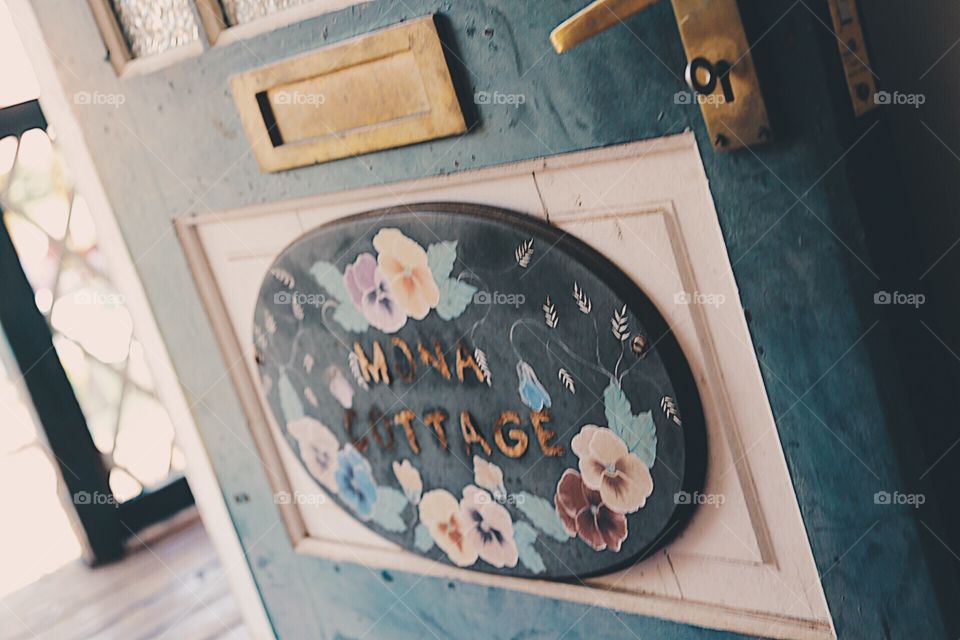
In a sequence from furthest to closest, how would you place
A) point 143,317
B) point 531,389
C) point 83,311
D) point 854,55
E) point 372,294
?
point 83,311, point 143,317, point 372,294, point 531,389, point 854,55

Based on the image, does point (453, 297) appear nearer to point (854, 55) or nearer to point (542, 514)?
point (542, 514)

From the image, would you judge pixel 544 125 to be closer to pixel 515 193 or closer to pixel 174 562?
pixel 515 193

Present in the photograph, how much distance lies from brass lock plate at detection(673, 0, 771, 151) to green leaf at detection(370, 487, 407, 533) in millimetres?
674

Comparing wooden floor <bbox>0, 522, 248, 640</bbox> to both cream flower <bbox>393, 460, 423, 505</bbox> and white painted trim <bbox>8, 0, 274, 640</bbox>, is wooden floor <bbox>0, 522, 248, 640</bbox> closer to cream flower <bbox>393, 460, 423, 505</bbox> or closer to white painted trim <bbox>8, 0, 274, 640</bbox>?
white painted trim <bbox>8, 0, 274, 640</bbox>

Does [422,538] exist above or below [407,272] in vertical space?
below

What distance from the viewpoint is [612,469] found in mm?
993

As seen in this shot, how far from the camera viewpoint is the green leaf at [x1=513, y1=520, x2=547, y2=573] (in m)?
1.10

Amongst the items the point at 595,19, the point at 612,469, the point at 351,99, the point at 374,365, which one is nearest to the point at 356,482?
the point at 374,365

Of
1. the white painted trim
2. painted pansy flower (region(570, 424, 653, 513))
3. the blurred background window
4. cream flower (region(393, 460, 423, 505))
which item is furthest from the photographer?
the blurred background window

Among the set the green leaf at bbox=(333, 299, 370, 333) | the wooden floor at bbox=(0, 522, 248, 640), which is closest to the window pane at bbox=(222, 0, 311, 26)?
the green leaf at bbox=(333, 299, 370, 333)

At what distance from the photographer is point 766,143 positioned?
744 millimetres

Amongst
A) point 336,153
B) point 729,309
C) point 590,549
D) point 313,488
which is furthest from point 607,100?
point 313,488

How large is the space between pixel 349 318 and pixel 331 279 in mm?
52

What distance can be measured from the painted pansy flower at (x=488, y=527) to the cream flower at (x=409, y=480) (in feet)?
0.22
